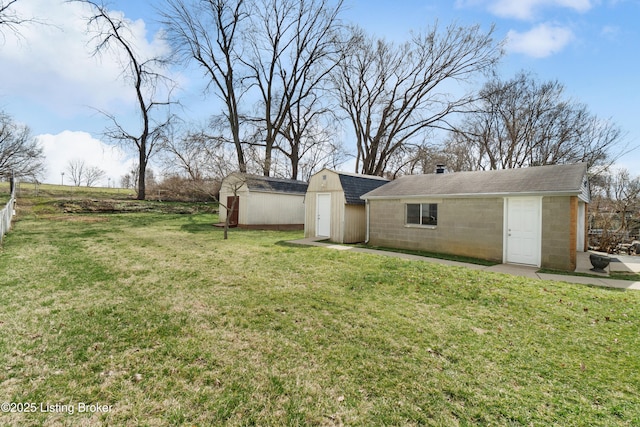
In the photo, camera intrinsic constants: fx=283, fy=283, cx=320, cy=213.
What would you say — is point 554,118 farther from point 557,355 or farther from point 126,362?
point 126,362

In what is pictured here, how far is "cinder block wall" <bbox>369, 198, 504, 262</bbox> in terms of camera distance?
9000 mm

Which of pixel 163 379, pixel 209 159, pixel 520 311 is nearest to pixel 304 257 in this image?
pixel 520 311

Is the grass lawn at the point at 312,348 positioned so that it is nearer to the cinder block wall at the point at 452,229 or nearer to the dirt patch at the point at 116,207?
the cinder block wall at the point at 452,229

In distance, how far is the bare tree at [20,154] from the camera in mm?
23281

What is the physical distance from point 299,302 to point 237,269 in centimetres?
272

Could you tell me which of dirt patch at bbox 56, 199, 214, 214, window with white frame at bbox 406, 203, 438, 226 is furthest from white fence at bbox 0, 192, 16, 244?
window with white frame at bbox 406, 203, 438, 226

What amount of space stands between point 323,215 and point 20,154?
93.5 ft

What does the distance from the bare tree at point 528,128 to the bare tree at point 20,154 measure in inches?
1457

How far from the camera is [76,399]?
2.46 metres

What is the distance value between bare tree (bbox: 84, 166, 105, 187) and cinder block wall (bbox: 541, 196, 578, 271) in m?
68.4

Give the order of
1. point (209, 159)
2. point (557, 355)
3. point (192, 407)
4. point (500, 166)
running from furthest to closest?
point (500, 166) → point (209, 159) → point (557, 355) → point (192, 407)

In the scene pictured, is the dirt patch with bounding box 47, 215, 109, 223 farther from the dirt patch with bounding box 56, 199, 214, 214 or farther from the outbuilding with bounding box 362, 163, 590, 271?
the outbuilding with bounding box 362, 163, 590, 271

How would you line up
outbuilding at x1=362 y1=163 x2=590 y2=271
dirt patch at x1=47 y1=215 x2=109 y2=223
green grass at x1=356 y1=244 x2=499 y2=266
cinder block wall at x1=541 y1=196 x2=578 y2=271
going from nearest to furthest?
cinder block wall at x1=541 y1=196 x2=578 y2=271 → outbuilding at x1=362 y1=163 x2=590 y2=271 → green grass at x1=356 y1=244 x2=499 y2=266 → dirt patch at x1=47 y1=215 x2=109 y2=223

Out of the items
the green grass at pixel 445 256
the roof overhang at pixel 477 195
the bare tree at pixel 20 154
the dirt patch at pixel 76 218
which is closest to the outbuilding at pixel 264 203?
the dirt patch at pixel 76 218
